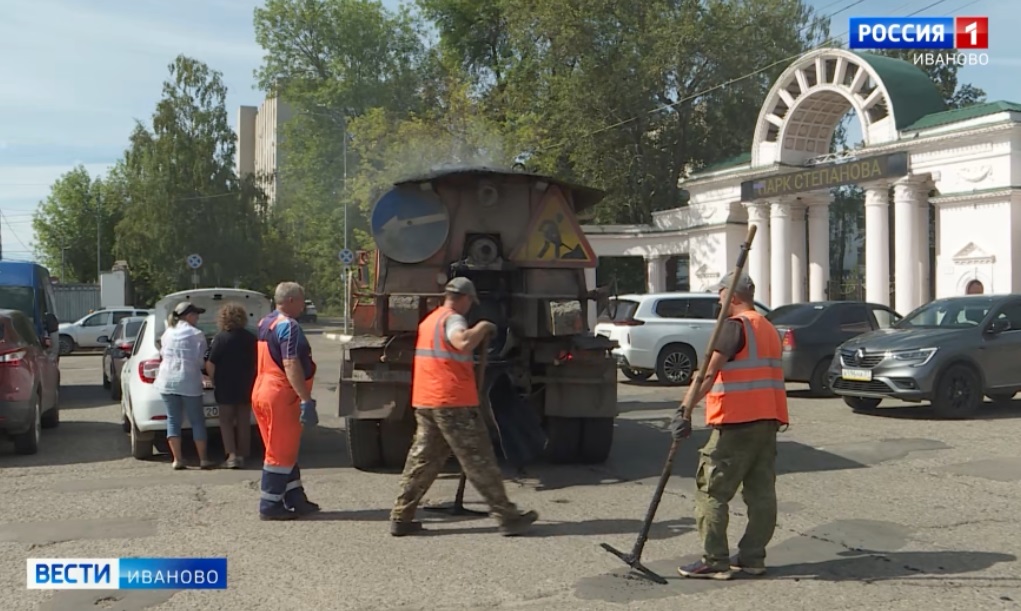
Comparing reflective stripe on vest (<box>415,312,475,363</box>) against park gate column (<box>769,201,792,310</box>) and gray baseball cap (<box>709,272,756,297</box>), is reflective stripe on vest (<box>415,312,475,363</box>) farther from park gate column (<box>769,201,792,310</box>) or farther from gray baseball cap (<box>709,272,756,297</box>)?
park gate column (<box>769,201,792,310</box>)

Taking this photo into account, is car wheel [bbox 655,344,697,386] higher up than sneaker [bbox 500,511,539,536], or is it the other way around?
car wheel [bbox 655,344,697,386]

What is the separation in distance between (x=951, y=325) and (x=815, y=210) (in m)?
14.9

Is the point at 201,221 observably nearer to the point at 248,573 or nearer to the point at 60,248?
the point at 60,248

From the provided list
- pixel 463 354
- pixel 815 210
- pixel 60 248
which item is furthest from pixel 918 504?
pixel 60 248

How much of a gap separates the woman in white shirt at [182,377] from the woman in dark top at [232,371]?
16 centimetres

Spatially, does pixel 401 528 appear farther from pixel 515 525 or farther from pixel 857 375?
pixel 857 375

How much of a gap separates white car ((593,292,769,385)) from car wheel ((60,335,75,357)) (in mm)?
21153

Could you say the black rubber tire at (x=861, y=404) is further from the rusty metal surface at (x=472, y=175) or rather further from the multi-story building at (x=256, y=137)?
the multi-story building at (x=256, y=137)

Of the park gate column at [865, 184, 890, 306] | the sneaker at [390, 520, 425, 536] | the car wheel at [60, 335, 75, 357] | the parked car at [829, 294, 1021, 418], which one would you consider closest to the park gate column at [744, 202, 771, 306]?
the park gate column at [865, 184, 890, 306]

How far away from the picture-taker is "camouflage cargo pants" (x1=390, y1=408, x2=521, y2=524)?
6.52 m

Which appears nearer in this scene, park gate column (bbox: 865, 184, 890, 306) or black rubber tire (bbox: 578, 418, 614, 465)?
black rubber tire (bbox: 578, 418, 614, 465)

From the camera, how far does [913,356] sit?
41.4 ft

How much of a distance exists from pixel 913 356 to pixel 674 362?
532 centimetres

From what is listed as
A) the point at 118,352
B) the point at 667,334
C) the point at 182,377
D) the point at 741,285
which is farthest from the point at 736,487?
the point at 118,352
